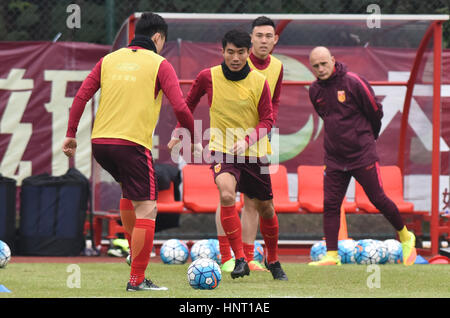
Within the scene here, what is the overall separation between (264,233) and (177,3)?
578 cm

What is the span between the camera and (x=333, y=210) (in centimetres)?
841

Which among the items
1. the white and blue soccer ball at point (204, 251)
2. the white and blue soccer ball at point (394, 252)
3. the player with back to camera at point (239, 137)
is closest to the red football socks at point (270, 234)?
the player with back to camera at point (239, 137)

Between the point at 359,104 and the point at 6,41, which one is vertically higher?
the point at 6,41

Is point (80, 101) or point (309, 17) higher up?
point (309, 17)

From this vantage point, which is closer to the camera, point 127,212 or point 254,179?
point 127,212

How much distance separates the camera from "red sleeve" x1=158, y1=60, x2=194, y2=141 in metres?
5.59

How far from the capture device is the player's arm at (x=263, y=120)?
662cm

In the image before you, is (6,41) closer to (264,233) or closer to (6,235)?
(6,235)

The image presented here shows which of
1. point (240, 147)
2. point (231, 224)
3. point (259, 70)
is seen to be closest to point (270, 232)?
point (231, 224)

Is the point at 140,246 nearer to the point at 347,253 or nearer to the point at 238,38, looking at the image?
the point at 238,38

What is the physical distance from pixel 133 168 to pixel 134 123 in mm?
285

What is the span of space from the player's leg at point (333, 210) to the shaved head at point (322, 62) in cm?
92

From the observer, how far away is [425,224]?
37.1 feet
